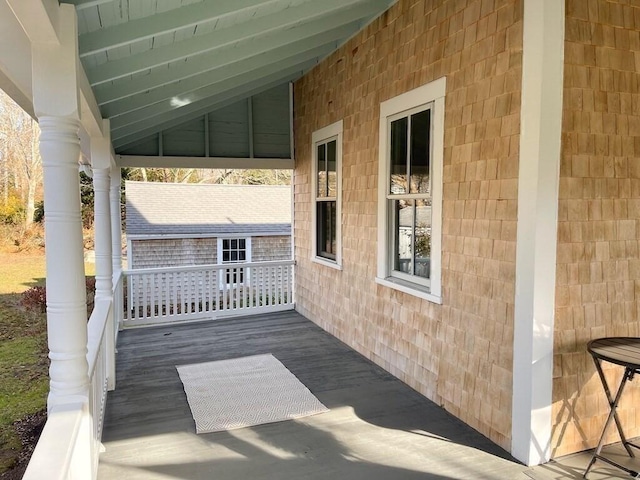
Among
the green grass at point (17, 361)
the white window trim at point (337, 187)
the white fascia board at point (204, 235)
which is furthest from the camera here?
the white fascia board at point (204, 235)

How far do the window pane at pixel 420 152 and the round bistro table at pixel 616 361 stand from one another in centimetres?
178

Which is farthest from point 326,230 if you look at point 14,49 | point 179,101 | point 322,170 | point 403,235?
point 14,49

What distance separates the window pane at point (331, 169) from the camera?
599cm

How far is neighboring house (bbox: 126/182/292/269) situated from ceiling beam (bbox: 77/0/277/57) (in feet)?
28.8

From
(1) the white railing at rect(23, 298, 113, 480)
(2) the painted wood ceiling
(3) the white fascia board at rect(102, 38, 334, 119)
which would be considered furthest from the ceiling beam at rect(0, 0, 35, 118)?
(3) the white fascia board at rect(102, 38, 334, 119)

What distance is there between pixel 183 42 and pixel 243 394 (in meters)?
2.91

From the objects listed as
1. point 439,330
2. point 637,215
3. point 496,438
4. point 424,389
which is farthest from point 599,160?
point 424,389

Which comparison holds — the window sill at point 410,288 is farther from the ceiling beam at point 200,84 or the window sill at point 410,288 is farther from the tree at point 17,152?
the tree at point 17,152

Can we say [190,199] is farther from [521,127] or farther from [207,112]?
[521,127]

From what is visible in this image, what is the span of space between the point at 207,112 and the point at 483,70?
15.1 ft

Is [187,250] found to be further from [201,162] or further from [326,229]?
[326,229]

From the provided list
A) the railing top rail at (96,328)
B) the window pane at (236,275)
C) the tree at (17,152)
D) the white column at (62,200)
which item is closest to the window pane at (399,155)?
the railing top rail at (96,328)

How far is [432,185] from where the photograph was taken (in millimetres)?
3820

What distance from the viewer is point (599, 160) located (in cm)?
293
